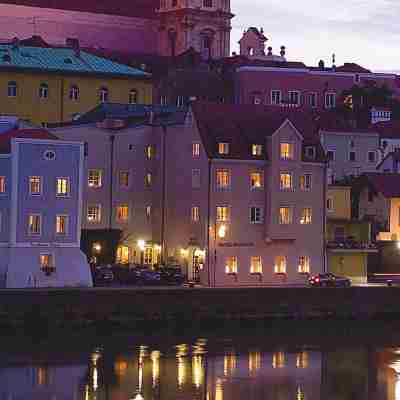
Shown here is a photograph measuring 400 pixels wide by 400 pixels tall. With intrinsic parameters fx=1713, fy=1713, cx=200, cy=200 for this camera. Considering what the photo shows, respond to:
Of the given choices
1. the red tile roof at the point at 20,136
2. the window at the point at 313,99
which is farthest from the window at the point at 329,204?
the window at the point at 313,99

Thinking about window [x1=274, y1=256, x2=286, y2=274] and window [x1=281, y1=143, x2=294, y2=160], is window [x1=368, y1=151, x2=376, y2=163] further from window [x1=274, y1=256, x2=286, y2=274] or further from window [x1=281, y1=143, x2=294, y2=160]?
window [x1=274, y1=256, x2=286, y2=274]

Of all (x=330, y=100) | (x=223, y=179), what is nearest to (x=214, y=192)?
(x=223, y=179)

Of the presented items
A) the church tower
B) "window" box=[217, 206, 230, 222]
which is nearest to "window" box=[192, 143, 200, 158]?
"window" box=[217, 206, 230, 222]

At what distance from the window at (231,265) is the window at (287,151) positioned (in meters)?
5.66

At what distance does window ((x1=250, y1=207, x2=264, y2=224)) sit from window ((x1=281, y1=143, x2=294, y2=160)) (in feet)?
→ 9.18

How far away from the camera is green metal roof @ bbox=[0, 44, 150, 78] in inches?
3996

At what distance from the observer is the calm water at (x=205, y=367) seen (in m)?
58.8

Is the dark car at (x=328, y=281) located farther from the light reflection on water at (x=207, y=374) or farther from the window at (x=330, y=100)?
the window at (x=330, y=100)

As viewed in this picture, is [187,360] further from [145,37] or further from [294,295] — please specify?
[145,37]

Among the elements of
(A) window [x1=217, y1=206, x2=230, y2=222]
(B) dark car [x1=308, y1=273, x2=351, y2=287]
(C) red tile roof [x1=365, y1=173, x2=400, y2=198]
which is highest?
(C) red tile roof [x1=365, y1=173, x2=400, y2=198]

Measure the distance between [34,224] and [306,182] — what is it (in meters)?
14.9

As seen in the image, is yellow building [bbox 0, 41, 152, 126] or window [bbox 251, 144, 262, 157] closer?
window [bbox 251, 144, 262, 157]

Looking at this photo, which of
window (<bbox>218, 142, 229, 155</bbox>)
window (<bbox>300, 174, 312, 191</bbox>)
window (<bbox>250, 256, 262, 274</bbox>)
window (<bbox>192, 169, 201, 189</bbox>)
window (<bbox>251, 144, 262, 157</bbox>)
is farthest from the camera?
window (<bbox>300, 174, 312, 191</bbox>)

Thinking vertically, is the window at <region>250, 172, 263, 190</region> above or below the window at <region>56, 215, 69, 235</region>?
above
